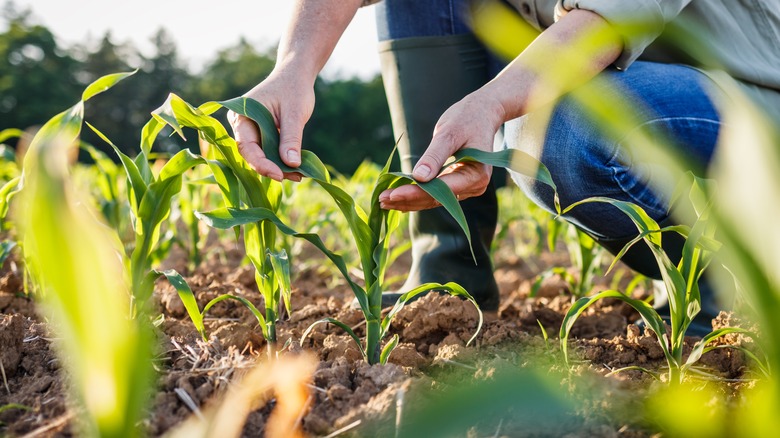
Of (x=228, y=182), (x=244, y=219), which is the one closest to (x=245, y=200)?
(x=228, y=182)

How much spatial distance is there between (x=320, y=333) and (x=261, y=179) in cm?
35

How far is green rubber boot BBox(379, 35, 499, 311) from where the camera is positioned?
1790mm

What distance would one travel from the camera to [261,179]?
4.10 feet

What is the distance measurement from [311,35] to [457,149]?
49cm

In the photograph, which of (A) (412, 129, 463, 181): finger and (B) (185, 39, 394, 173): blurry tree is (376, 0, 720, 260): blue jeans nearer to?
(A) (412, 129, 463, 181): finger

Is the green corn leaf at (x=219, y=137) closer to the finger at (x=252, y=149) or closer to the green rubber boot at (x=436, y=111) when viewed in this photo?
the finger at (x=252, y=149)

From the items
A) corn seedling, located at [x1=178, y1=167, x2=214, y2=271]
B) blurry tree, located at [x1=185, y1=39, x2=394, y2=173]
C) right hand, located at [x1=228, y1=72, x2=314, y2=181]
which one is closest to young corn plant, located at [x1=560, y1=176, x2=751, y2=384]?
right hand, located at [x1=228, y1=72, x2=314, y2=181]

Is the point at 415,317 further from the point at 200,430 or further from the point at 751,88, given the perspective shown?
the point at 751,88

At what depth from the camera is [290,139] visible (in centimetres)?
115

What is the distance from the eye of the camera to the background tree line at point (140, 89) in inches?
1010

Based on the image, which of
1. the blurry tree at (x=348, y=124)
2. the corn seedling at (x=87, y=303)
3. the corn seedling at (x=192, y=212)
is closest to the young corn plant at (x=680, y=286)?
the corn seedling at (x=87, y=303)

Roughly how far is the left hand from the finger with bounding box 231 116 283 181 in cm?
19

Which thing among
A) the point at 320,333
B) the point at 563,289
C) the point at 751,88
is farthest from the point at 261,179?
the point at 563,289

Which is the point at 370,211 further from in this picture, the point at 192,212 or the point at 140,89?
the point at 140,89
